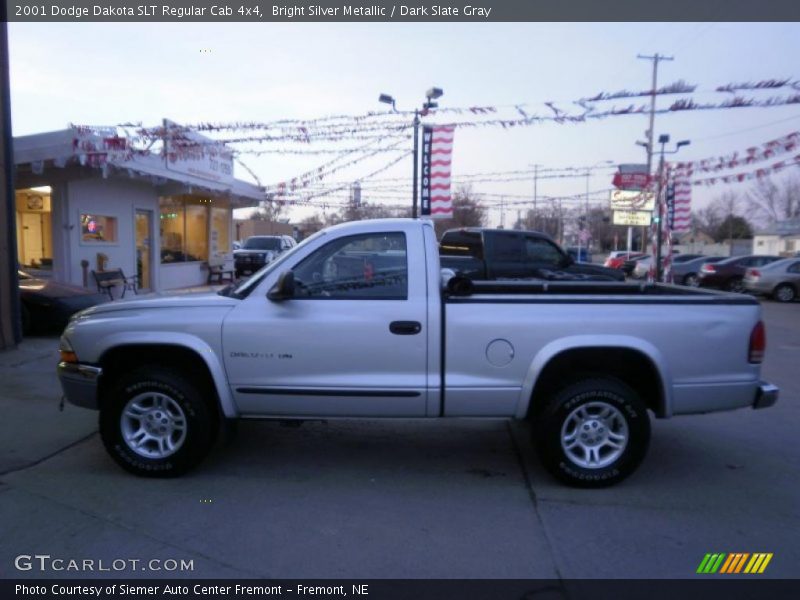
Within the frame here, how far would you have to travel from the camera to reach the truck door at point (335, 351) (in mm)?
4719

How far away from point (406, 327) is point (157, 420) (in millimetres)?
1944

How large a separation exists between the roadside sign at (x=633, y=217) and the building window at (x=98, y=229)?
2789 centimetres

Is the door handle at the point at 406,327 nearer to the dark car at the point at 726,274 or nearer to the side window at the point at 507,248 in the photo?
the side window at the point at 507,248

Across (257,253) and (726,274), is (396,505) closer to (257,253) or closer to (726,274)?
(257,253)

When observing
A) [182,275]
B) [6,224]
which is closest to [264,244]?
[182,275]

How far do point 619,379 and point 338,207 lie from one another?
48.9 feet

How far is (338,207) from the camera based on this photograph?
19.1m

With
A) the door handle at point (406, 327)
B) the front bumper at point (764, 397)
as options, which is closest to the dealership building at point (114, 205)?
the door handle at point (406, 327)

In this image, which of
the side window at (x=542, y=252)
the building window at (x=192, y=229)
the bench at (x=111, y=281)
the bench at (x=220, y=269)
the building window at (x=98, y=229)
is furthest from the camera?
the bench at (x=220, y=269)

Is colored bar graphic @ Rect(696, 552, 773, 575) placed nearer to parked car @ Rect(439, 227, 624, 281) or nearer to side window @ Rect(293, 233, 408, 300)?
side window @ Rect(293, 233, 408, 300)

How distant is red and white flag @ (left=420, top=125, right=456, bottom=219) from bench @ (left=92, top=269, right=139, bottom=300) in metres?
7.13

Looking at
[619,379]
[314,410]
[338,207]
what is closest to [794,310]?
[338,207]

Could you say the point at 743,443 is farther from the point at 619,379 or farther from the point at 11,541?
the point at 11,541

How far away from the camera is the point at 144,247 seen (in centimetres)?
1798
